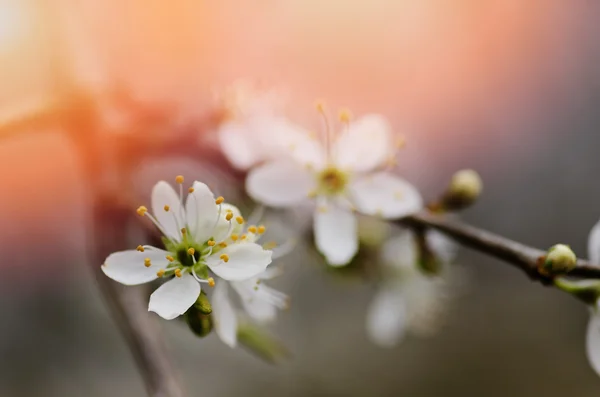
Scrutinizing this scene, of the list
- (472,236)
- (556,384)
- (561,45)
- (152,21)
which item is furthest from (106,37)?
(561,45)

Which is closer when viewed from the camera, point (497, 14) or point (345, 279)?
point (345, 279)

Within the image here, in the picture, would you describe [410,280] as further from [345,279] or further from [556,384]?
[556,384]

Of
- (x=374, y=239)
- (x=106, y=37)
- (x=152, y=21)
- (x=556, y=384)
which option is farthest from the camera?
(x=152, y=21)

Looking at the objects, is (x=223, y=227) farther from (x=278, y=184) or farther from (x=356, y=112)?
(x=356, y=112)

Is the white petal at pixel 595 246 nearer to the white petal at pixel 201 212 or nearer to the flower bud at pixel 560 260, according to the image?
the flower bud at pixel 560 260

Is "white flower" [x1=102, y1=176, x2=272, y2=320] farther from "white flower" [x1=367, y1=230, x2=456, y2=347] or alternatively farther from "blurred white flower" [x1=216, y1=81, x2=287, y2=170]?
"white flower" [x1=367, y1=230, x2=456, y2=347]
